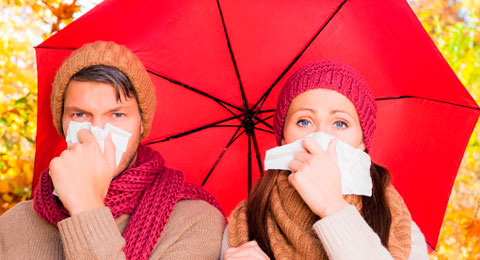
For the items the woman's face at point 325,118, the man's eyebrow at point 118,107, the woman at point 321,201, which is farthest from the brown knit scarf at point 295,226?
the man's eyebrow at point 118,107

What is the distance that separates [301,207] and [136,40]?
146 centimetres

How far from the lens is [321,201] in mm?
2217

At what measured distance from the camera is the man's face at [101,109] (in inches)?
98.0

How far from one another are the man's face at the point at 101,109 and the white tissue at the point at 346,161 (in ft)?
2.30

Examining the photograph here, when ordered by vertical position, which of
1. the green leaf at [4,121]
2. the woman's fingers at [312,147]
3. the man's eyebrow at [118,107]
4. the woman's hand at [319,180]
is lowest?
the woman's hand at [319,180]

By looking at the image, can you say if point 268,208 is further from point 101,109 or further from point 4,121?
point 4,121

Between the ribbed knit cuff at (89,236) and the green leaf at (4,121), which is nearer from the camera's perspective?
the ribbed knit cuff at (89,236)

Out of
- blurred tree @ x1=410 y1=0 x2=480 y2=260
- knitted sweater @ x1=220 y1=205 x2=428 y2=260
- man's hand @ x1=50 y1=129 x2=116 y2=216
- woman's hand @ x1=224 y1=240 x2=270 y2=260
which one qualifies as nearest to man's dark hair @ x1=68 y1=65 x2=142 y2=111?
man's hand @ x1=50 y1=129 x2=116 y2=216

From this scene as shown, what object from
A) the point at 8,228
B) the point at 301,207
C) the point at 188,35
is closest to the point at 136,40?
the point at 188,35

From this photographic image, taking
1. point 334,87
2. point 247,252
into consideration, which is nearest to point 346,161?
point 334,87

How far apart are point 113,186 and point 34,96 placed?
2.29m

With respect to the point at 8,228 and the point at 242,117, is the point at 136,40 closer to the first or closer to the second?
the point at 242,117

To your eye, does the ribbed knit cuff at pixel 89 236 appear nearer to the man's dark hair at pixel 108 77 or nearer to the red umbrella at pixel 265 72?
the man's dark hair at pixel 108 77

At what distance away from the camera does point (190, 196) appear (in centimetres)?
274
